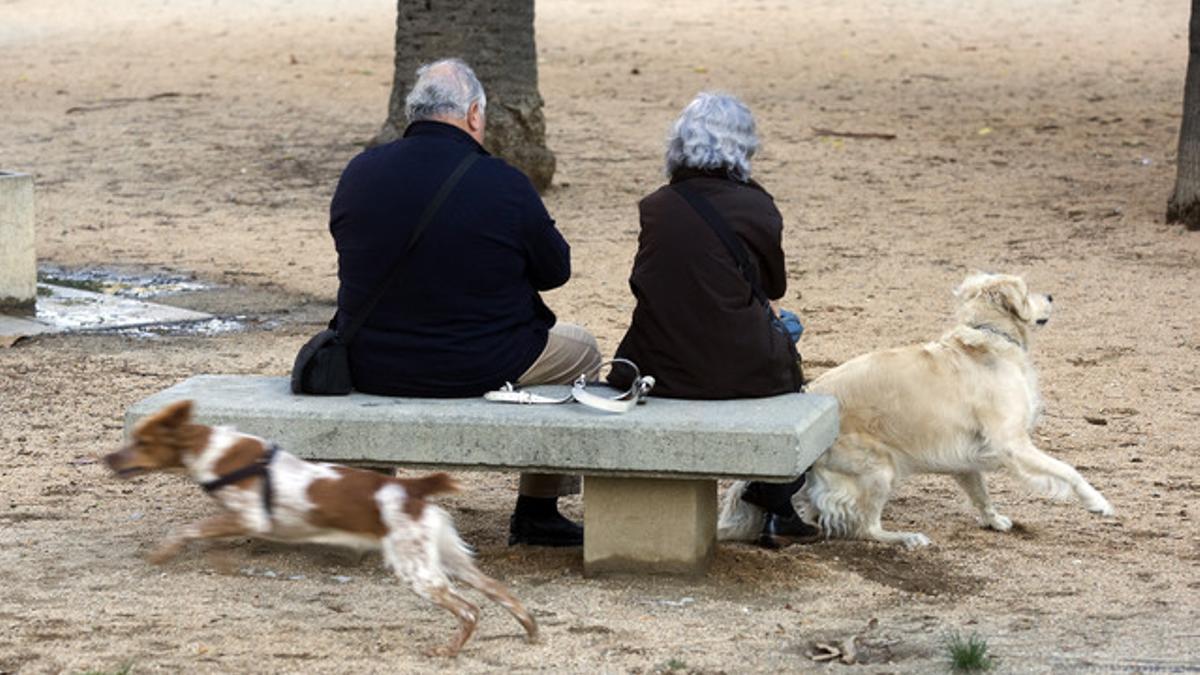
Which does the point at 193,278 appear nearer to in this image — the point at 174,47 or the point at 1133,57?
the point at 174,47

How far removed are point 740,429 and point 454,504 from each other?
5.88 ft

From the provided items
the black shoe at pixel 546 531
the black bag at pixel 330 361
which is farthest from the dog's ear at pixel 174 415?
the black shoe at pixel 546 531

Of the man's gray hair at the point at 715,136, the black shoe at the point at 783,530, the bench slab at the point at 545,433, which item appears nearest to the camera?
the bench slab at the point at 545,433

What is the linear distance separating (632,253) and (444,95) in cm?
650

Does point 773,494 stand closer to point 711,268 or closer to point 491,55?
point 711,268

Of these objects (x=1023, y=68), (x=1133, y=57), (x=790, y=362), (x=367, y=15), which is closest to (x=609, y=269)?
(x=790, y=362)

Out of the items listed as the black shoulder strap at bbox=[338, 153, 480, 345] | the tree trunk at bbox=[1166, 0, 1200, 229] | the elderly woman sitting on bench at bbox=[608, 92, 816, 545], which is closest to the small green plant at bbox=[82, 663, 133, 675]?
the black shoulder strap at bbox=[338, 153, 480, 345]

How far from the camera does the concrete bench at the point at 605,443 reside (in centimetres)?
581

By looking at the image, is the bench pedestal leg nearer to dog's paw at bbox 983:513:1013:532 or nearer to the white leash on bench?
the white leash on bench

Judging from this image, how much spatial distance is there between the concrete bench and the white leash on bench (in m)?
0.04

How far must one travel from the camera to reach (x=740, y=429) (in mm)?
5777

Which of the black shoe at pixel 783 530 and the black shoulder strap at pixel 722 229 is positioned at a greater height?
the black shoulder strap at pixel 722 229

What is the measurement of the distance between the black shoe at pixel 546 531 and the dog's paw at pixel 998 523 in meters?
1.50

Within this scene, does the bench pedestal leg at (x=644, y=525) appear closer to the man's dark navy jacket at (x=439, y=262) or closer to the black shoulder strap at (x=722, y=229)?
the man's dark navy jacket at (x=439, y=262)
